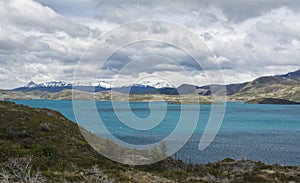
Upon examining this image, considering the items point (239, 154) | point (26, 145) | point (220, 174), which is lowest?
point (239, 154)

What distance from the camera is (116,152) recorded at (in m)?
33.7

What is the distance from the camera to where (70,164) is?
2341 cm

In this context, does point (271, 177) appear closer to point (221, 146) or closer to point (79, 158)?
point (79, 158)

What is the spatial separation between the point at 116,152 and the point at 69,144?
5.09 meters

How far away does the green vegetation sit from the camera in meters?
19.8

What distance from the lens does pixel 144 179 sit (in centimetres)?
2158

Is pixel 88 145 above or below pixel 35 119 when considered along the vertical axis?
below

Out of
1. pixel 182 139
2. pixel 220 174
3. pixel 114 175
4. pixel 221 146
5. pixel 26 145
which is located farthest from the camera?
pixel 182 139

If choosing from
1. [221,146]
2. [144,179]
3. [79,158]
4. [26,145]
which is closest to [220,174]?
[144,179]

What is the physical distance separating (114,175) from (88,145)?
516 inches

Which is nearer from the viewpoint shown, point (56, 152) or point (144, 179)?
point (144, 179)

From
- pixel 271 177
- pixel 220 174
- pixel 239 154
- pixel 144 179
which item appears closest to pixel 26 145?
pixel 144 179

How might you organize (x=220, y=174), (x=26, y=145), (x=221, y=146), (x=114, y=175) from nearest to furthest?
(x=114, y=175), (x=220, y=174), (x=26, y=145), (x=221, y=146)

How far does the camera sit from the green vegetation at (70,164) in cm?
1975
